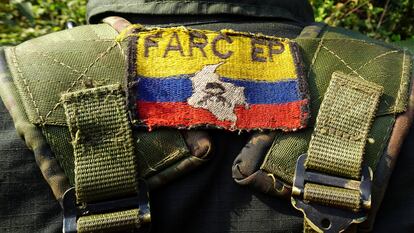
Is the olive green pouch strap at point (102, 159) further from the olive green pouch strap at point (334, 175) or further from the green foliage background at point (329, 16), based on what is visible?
the green foliage background at point (329, 16)

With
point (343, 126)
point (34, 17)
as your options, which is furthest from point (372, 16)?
point (343, 126)

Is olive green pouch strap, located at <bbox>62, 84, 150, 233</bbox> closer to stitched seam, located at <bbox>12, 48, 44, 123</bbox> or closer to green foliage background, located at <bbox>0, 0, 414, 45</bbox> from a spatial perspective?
stitched seam, located at <bbox>12, 48, 44, 123</bbox>

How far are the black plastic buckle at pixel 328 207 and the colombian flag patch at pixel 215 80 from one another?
0.31ft

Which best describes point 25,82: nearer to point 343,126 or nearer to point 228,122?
point 228,122

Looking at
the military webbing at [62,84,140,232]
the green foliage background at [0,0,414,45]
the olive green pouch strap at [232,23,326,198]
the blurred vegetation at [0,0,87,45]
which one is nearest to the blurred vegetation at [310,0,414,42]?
→ the green foliage background at [0,0,414,45]

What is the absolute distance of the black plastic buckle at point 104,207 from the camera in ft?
3.13

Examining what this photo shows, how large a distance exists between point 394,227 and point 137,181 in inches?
18.3

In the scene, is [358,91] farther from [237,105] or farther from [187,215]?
[187,215]

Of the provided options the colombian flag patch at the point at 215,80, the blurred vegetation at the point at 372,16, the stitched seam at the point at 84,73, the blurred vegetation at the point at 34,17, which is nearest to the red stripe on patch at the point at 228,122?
the colombian flag patch at the point at 215,80

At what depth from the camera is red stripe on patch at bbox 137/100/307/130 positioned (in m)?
0.99

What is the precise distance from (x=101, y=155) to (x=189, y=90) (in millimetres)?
189

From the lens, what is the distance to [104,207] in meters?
0.96

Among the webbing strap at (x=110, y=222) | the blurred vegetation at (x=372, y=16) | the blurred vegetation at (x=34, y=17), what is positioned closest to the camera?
the webbing strap at (x=110, y=222)

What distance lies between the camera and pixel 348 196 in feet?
3.24
